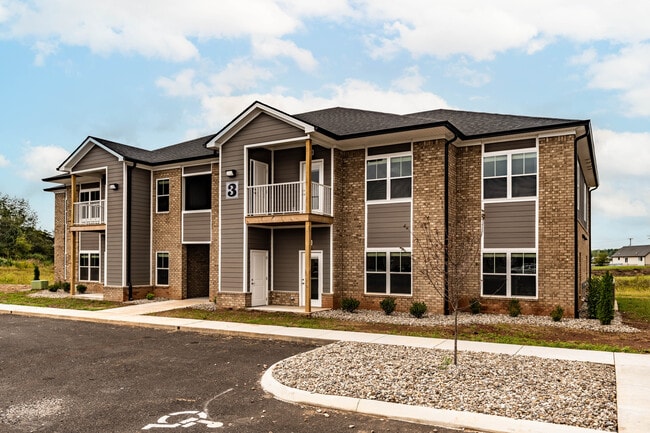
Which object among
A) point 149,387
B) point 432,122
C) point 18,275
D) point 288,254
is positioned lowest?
point 18,275

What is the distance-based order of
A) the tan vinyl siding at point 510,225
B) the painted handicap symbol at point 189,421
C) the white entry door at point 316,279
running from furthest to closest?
1. the white entry door at point 316,279
2. the tan vinyl siding at point 510,225
3. the painted handicap symbol at point 189,421

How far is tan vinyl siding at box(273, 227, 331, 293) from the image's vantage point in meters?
18.7

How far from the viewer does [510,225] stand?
16391 mm

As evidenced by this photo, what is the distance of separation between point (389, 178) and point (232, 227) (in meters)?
5.96

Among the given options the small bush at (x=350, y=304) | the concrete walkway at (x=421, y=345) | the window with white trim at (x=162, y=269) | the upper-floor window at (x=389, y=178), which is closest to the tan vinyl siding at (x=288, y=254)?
the small bush at (x=350, y=304)

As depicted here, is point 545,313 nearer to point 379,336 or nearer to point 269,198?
point 379,336

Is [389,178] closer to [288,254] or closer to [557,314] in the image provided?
[288,254]

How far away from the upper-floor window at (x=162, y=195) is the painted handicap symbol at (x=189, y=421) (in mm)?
17299

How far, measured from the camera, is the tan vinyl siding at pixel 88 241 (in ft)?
82.9

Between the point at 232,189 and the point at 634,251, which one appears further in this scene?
the point at 634,251

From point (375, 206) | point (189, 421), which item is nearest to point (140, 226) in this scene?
point (375, 206)

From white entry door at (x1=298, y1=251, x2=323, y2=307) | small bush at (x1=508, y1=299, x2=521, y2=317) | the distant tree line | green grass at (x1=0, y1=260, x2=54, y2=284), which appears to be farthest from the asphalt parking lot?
the distant tree line

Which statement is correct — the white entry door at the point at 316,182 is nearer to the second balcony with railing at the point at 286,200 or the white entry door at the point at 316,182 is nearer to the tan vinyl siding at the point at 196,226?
the second balcony with railing at the point at 286,200

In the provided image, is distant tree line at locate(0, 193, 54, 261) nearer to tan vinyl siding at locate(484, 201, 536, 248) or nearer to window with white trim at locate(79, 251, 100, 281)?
window with white trim at locate(79, 251, 100, 281)
